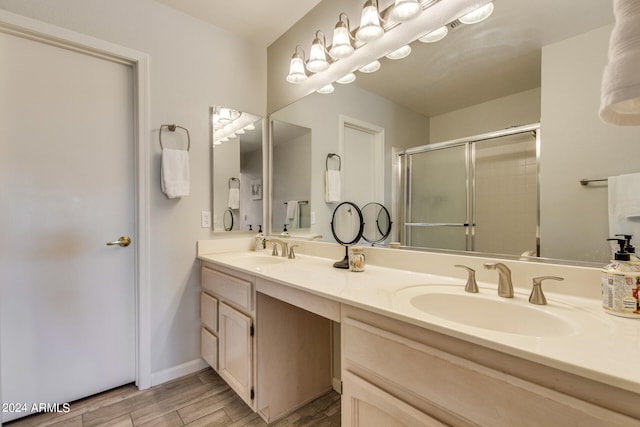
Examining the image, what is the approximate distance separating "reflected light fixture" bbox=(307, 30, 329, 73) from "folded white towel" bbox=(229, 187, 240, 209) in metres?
1.02

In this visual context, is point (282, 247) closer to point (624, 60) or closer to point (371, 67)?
point (371, 67)

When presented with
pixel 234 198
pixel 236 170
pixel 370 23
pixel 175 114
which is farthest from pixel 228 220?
pixel 370 23

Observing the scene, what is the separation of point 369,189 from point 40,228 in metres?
1.82

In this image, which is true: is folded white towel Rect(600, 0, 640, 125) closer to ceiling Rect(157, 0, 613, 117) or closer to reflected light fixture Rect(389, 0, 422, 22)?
ceiling Rect(157, 0, 613, 117)

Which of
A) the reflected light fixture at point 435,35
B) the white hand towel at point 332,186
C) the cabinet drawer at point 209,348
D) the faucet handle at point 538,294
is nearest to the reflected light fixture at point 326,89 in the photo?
the white hand towel at point 332,186

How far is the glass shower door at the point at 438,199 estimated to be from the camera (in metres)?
1.25

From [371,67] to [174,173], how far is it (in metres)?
1.36

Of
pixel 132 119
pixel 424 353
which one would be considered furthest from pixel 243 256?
pixel 424 353

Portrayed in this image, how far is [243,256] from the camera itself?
6.49 feet

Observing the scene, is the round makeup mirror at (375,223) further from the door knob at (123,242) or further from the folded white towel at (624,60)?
the door knob at (123,242)

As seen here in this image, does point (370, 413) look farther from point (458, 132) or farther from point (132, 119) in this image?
point (132, 119)

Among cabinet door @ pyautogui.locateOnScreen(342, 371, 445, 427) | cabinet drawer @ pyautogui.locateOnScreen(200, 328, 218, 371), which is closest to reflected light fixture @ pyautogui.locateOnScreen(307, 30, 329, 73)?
cabinet door @ pyautogui.locateOnScreen(342, 371, 445, 427)

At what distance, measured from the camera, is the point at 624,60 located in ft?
1.89

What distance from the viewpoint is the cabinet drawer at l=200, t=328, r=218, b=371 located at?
1.77 meters
